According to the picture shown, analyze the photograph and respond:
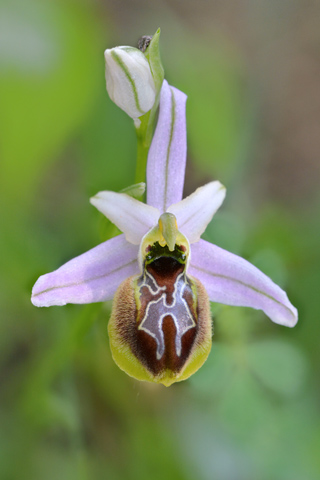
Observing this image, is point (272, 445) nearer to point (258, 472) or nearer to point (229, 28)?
point (258, 472)

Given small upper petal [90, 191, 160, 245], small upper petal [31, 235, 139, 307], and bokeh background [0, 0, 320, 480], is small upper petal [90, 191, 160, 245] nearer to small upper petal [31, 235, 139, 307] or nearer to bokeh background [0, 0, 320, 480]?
small upper petal [31, 235, 139, 307]

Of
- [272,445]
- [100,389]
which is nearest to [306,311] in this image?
[272,445]

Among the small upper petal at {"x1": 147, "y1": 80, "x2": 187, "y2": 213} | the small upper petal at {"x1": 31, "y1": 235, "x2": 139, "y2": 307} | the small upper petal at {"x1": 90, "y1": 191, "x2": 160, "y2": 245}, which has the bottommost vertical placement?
the small upper petal at {"x1": 31, "y1": 235, "x2": 139, "y2": 307}

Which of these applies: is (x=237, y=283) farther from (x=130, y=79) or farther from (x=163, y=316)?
(x=130, y=79)

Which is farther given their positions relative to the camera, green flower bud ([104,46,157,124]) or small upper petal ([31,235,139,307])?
small upper petal ([31,235,139,307])

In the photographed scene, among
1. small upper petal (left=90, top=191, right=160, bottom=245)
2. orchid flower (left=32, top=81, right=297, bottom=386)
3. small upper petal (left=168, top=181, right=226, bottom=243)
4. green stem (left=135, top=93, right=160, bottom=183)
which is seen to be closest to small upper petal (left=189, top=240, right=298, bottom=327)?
orchid flower (left=32, top=81, right=297, bottom=386)

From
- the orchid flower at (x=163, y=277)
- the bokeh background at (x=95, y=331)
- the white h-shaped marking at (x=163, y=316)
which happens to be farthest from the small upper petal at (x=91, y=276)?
the bokeh background at (x=95, y=331)
